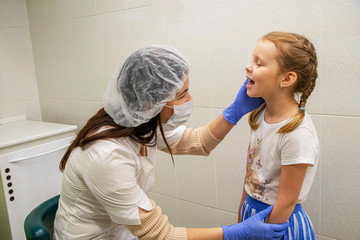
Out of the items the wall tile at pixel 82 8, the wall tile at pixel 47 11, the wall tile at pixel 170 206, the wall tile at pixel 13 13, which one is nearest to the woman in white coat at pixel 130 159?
the wall tile at pixel 170 206

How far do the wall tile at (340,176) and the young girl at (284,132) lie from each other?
306 millimetres

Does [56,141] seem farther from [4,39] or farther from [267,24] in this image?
[267,24]

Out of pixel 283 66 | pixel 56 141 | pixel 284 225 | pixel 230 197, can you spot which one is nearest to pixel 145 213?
pixel 284 225

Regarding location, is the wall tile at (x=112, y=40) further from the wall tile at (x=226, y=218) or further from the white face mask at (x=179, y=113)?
the wall tile at (x=226, y=218)

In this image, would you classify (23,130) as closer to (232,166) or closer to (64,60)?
(64,60)

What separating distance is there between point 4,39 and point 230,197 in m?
2.04

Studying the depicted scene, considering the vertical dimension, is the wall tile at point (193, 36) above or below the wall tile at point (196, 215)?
above

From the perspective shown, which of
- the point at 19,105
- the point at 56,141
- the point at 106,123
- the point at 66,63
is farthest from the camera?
the point at 19,105

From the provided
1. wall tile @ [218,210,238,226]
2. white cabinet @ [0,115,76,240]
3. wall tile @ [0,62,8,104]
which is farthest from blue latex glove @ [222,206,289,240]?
wall tile @ [0,62,8,104]

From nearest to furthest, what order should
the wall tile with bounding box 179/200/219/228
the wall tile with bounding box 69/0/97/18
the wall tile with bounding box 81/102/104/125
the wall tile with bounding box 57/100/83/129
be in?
the wall tile with bounding box 179/200/219/228 → the wall tile with bounding box 69/0/97/18 → the wall tile with bounding box 81/102/104/125 → the wall tile with bounding box 57/100/83/129

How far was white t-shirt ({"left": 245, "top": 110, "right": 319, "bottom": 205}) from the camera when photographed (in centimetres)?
102

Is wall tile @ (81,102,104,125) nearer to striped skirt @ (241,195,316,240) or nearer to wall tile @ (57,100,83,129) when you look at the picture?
wall tile @ (57,100,83,129)

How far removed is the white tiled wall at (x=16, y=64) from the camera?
2391mm

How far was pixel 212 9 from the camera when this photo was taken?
1.56m
